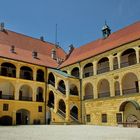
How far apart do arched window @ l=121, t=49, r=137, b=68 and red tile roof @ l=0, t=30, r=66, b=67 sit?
452 inches

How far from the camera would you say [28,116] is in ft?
94.2

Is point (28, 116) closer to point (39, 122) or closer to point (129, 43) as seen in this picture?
point (39, 122)

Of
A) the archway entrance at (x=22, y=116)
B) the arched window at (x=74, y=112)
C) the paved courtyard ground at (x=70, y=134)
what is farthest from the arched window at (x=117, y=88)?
the archway entrance at (x=22, y=116)

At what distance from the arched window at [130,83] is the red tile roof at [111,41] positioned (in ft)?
13.1

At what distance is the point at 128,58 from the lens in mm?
25719

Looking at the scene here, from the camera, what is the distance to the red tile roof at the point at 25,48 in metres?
29.7

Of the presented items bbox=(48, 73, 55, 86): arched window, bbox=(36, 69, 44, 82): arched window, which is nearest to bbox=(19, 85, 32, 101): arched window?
bbox=(36, 69, 44, 82): arched window

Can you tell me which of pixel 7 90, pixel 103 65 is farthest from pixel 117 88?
pixel 7 90

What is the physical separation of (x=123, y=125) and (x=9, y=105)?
13979 mm

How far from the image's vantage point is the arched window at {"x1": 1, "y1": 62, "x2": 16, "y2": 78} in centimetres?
2870

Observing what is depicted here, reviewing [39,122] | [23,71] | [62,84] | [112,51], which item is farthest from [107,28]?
[39,122]

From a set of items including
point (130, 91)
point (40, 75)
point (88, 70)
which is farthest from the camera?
point (40, 75)

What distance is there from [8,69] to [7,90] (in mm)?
2856

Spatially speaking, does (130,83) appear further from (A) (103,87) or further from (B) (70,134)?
(B) (70,134)
